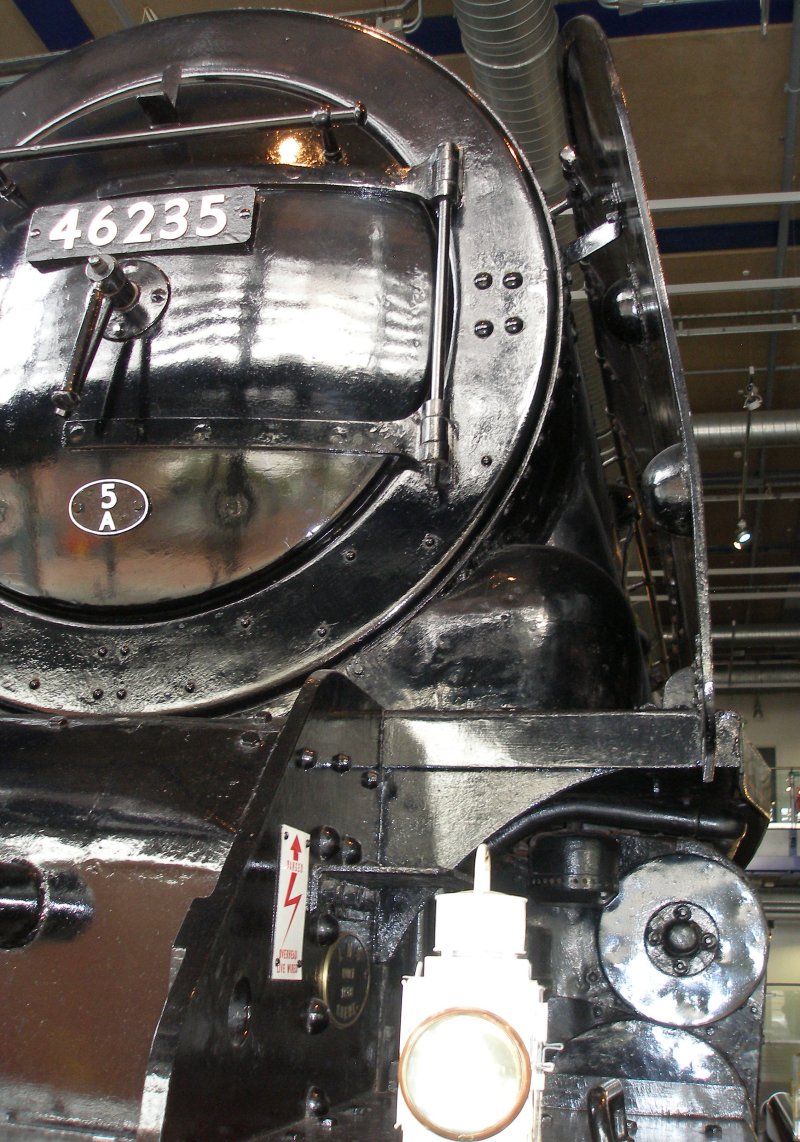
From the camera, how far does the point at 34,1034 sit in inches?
46.3

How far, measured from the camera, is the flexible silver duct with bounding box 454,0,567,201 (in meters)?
A: 4.62

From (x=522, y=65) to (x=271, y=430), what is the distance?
3788 mm

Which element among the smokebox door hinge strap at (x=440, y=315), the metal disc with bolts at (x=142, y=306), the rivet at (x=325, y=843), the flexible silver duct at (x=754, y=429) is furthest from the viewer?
the flexible silver duct at (x=754, y=429)

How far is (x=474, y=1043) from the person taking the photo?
83cm

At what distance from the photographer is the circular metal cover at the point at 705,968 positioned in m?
Answer: 1.59

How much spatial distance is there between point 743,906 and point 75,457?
1.28 metres

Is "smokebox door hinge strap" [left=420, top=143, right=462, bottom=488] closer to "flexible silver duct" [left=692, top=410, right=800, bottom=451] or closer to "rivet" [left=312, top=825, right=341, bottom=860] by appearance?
"rivet" [left=312, top=825, right=341, bottom=860]

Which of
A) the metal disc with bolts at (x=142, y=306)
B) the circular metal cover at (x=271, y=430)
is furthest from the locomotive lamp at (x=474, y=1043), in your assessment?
the metal disc with bolts at (x=142, y=306)

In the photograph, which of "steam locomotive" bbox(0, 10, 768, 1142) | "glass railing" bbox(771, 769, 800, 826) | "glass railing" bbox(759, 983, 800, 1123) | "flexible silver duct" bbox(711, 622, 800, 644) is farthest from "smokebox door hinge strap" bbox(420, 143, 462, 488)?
"glass railing" bbox(771, 769, 800, 826)

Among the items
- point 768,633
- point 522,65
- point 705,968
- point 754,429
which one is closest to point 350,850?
point 705,968

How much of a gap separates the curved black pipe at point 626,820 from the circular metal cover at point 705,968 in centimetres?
6

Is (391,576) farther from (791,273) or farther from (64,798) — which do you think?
(791,273)

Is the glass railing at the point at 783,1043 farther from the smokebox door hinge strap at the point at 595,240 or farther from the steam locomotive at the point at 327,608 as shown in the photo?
the smokebox door hinge strap at the point at 595,240

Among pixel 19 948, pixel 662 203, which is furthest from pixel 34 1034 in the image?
pixel 662 203
